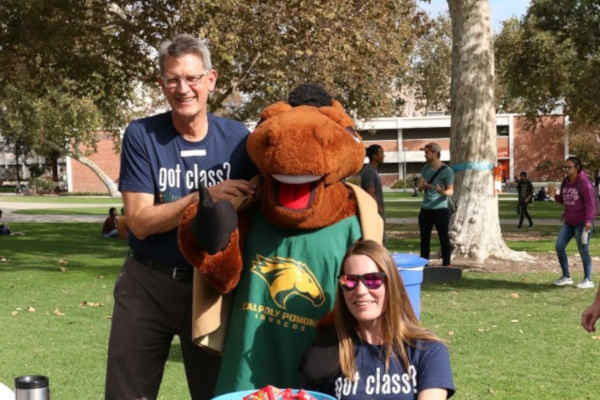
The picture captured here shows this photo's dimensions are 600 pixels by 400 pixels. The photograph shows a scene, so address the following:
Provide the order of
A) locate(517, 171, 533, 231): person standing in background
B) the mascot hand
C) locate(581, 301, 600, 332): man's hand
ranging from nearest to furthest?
the mascot hand
locate(581, 301, 600, 332): man's hand
locate(517, 171, 533, 231): person standing in background

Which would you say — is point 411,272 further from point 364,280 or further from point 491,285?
point 491,285

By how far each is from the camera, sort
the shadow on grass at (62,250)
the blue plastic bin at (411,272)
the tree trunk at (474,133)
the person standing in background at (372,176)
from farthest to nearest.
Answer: the shadow on grass at (62,250), the tree trunk at (474,133), the person standing in background at (372,176), the blue plastic bin at (411,272)

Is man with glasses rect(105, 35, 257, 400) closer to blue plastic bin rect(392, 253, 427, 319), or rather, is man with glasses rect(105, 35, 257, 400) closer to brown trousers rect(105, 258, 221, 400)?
brown trousers rect(105, 258, 221, 400)

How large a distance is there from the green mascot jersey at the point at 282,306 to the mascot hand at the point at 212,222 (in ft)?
1.01

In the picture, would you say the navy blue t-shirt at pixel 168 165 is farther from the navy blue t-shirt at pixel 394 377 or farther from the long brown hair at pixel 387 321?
the navy blue t-shirt at pixel 394 377

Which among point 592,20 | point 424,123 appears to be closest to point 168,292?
point 592,20

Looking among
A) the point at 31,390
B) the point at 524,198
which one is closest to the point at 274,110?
the point at 31,390

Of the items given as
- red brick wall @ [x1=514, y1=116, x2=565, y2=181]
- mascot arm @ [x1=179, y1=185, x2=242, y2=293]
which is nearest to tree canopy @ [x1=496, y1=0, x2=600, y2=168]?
mascot arm @ [x1=179, y1=185, x2=242, y2=293]

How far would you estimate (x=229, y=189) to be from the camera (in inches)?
124

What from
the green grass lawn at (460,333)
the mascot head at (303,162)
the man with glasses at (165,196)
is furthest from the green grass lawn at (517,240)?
the mascot head at (303,162)

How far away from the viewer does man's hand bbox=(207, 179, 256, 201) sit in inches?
123

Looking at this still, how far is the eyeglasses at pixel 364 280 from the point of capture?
296cm

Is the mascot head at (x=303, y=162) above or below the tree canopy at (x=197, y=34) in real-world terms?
below

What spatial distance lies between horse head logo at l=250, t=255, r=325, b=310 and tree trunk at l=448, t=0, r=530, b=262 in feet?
33.7
